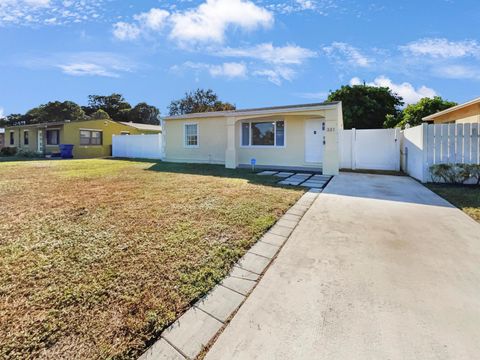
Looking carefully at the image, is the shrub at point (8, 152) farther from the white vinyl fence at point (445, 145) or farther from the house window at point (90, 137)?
the white vinyl fence at point (445, 145)

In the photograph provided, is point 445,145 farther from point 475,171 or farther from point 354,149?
point 354,149

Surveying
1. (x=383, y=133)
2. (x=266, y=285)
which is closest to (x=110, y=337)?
(x=266, y=285)

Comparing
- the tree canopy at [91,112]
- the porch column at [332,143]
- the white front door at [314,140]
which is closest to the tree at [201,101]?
the tree canopy at [91,112]

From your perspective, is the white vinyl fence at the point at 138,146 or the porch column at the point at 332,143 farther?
the white vinyl fence at the point at 138,146

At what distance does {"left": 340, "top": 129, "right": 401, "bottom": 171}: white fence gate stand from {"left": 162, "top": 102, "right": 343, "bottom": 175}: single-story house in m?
1.08

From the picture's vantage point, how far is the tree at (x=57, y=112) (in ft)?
130

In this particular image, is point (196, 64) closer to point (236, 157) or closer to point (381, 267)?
point (236, 157)

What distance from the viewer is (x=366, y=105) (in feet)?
83.4

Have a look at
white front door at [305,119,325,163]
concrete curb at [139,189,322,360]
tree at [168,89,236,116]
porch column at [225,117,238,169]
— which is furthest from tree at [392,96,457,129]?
tree at [168,89,236,116]

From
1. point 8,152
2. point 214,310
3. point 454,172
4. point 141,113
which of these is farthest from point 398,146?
point 141,113

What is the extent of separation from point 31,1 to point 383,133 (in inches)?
563

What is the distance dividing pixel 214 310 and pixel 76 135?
81.1ft

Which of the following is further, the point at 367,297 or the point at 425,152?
the point at 425,152

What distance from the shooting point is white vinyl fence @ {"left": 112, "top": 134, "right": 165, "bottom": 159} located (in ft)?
61.6
